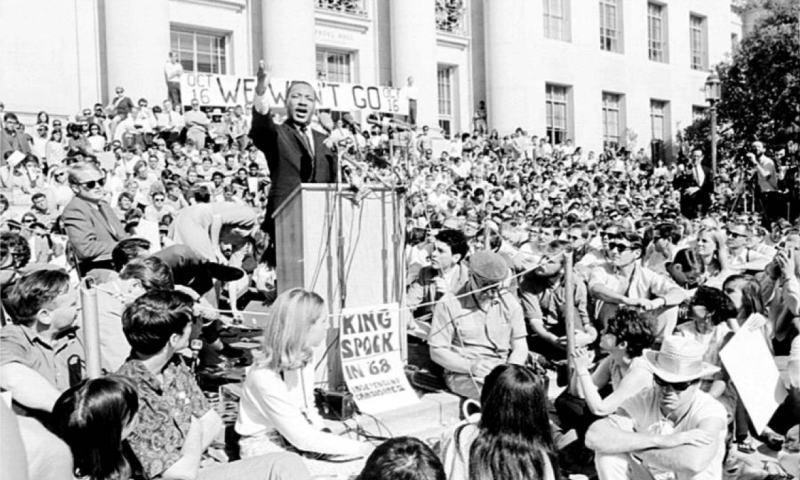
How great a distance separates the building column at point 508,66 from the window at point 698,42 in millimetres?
14355

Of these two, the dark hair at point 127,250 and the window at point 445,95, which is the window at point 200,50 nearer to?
the window at point 445,95

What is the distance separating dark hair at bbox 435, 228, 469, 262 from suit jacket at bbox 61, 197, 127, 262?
2.86 meters

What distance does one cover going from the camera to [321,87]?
21781mm

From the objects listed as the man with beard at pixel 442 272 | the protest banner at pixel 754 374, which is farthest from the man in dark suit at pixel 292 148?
the protest banner at pixel 754 374

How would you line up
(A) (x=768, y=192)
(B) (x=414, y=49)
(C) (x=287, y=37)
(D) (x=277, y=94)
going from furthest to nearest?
(B) (x=414, y=49), (C) (x=287, y=37), (D) (x=277, y=94), (A) (x=768, y=192)

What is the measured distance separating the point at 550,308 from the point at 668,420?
3.03m

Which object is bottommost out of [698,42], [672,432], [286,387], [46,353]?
[672,432]

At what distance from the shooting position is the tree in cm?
2862

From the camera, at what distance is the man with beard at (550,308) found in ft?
22.3

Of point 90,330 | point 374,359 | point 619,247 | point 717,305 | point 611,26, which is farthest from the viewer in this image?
point 611,26

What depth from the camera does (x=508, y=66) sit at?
31.1 m

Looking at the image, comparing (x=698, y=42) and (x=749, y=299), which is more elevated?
(x=698, y=42)

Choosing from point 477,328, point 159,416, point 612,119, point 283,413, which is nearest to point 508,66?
point 612,119

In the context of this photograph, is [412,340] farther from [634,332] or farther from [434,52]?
[434,52]
